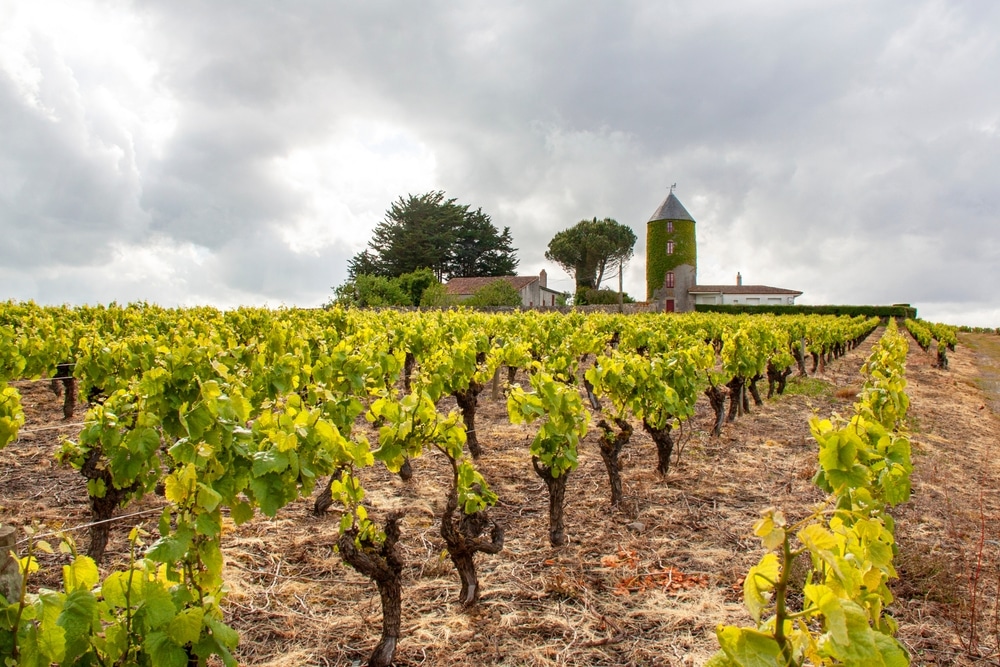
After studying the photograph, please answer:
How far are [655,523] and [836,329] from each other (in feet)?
52.0

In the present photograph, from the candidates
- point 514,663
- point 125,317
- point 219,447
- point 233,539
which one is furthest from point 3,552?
point 125,317

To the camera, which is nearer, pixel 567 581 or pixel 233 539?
pixel 567 581

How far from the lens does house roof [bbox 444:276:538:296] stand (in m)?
47.8

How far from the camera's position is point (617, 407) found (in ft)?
19.9

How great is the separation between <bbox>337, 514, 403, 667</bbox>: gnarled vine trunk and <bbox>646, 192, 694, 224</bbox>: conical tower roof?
5738 cm

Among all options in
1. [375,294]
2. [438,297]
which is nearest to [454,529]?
[438,297]

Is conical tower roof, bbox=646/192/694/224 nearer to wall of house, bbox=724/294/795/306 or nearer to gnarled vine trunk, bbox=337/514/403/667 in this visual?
wall of house, bbox=724/294/795/306

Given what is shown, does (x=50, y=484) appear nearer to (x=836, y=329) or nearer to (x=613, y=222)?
(x=836, y=329)

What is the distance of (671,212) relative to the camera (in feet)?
189

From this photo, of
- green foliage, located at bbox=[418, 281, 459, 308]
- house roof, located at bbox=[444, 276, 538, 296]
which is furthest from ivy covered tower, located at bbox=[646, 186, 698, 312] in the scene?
green foliage, located at bbox=[418, 281, 459, 308]

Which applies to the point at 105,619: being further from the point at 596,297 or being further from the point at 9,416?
the point at 596,297

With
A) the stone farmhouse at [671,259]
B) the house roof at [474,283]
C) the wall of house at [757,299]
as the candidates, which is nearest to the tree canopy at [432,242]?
the house roof at [474,283]

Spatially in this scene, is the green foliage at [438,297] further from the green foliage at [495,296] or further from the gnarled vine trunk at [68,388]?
the gnarled vine trunk at [68,388]

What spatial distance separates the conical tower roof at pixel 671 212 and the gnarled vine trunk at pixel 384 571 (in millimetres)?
57380
